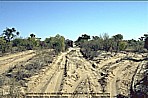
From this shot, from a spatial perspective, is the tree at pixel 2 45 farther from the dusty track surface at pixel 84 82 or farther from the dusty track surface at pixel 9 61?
the dusty track surface at pixel 84 82

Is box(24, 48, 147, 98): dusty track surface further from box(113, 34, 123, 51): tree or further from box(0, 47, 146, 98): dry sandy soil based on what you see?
box(113, 34, 123, 51): tree

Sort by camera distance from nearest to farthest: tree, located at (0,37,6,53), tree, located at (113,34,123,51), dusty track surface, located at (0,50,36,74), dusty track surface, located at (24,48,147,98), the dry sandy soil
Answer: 1. the dry sandy soil
2. dusty track surface, located at (24,48,147,98)
3. dusty track surface, located at (0,50,36,74)
4. tree, located at (0,37,6,53)
5. tree, located at (113,34,123,51)

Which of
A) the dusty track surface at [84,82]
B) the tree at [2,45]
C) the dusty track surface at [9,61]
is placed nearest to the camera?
the dusty track surface at [84,82]

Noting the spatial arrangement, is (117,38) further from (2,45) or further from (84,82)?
(84,82)

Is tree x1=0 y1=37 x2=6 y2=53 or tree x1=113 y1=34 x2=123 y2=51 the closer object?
tree x1=0 y1=37 x2=6 y2=53

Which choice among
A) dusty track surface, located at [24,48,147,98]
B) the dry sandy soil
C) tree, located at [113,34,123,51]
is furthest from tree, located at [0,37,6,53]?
dusty track surface, located at [24,48,147,98]

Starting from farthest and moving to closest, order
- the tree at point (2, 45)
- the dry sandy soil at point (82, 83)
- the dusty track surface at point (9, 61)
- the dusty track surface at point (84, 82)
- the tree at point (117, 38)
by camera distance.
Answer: the tree at point (117, 38) < the tree at point (2, 45) < the dusty track surface at point (9, 61) < the dusty track surface at point (84, 82) < the dry sandy soil at point (82, 83)

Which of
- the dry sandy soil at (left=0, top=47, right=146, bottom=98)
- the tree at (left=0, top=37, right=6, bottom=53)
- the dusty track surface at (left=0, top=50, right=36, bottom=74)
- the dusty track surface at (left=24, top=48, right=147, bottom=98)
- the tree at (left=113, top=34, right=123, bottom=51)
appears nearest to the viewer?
the dry sandy soil at (left=0, top=47, right=146, bottom=98)

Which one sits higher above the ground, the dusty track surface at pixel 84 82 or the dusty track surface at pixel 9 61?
the dusty track surface at pixel 9 61

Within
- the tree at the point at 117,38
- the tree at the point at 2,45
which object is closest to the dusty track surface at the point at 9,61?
the tree at the point at 2,45

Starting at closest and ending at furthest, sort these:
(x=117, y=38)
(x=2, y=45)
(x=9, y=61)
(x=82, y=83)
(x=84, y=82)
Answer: (x=82, y=83) → (x=84, y=82) → (x=9, y=61) → (x=2, y=45) → (x=117, y=38)

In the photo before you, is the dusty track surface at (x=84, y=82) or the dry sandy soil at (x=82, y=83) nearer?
the dry sandy soil at (x=82, y=83)

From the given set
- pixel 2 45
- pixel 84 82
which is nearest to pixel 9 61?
pixel 2 45

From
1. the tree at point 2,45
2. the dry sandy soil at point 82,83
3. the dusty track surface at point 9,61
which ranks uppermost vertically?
the tree at point 2,45
